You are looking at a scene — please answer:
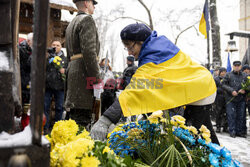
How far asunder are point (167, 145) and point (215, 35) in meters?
11.1

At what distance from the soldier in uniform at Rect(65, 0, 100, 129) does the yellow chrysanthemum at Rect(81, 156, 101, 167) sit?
6.80 feet

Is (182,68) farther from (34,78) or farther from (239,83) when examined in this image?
(239,83)

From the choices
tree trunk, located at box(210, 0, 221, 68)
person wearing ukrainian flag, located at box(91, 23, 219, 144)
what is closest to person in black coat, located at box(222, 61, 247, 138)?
tree trunk, located at box(210, 0, 221, 68)

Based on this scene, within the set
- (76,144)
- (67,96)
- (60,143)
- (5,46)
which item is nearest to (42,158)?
(76,144)

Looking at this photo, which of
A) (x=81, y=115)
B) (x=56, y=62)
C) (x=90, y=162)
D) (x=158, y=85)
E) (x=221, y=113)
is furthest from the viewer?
(x=221, y=113)

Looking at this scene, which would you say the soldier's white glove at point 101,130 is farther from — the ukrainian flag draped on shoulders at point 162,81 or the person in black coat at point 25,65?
the person in black coat at point 25,65

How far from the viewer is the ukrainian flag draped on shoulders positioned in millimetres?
1804

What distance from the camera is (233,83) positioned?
7031 millimetres

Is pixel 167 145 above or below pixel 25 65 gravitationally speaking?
below

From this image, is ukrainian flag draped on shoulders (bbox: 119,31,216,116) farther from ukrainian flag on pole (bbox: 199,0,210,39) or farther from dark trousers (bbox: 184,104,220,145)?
ukrainian flag on pole (bbox: 199,0,210,39)

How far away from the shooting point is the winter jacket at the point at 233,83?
6922 mm

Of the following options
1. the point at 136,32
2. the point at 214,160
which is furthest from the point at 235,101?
the point at 214,160

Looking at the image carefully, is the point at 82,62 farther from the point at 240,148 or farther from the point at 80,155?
the point at 240,148

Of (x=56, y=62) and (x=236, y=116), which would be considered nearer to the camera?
(x=56, y=62)
